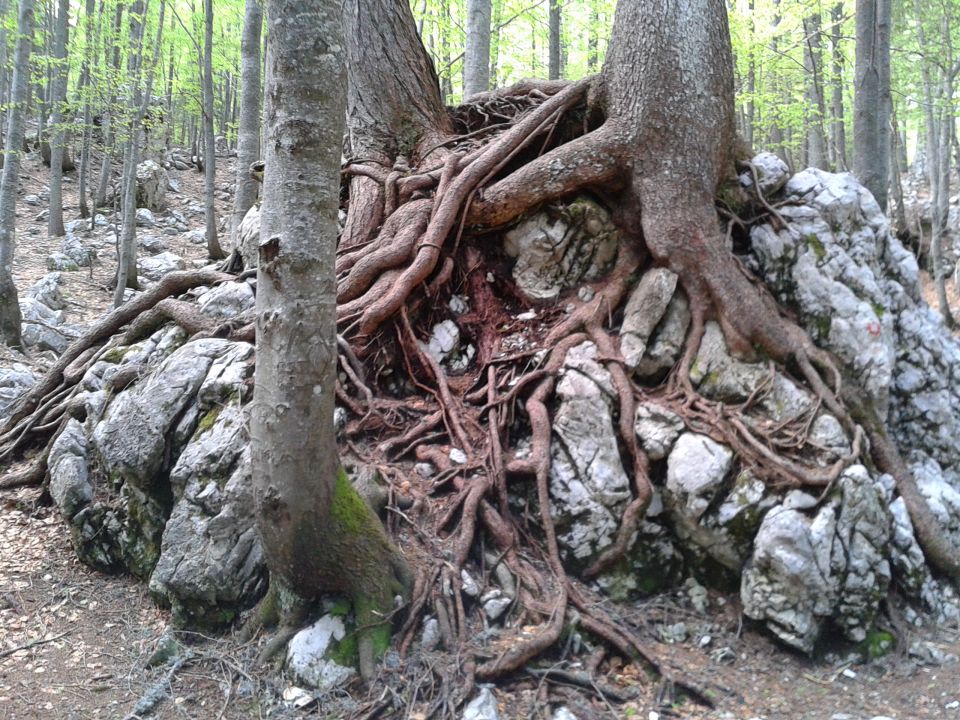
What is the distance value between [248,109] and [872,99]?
10144 mm

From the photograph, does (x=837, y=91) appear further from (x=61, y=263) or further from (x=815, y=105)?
(x=61, y=263)

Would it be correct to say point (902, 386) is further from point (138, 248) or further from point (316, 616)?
point (138, 248)

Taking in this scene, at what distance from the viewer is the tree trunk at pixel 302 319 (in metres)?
3.62

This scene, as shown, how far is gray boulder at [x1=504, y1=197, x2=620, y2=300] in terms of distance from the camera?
6512mm

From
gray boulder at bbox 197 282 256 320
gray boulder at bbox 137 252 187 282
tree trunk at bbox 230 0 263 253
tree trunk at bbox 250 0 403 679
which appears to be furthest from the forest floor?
gray boulder at bbox 137 252 187 282

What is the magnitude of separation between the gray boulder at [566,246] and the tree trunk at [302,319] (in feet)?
9.93

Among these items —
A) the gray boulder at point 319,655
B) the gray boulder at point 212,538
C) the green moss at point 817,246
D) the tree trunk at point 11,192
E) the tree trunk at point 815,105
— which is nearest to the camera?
the gray boulder at point 319,655

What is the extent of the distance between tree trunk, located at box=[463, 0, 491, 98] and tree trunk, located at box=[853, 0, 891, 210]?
557cm

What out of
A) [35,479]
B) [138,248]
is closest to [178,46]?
[138,248]

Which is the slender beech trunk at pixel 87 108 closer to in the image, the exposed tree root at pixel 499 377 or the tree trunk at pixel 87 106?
the tree trunk at pixel 87 106

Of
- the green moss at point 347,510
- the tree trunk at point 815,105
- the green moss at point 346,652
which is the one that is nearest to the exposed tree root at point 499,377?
the green moss at point 346,652

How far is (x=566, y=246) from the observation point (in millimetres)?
6543

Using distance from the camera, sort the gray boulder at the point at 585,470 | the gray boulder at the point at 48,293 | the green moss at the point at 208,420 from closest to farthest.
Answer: the gray boulder at the point at 585,470
the green moss at the point at 208,420
the gray boulder at the point at 48,293

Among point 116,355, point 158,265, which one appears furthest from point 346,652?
point 158,265
